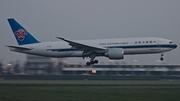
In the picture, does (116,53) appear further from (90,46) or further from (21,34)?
(21,34)

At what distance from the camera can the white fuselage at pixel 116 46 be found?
126 ft

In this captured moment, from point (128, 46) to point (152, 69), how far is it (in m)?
21.7

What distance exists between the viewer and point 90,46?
39125 mm

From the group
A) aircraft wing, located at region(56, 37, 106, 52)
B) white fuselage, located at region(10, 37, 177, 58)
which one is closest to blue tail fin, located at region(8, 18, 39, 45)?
white fuselage, located at region(10, 37, 177, 58)

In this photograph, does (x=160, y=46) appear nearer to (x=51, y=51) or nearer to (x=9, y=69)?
(x=51, y=51)

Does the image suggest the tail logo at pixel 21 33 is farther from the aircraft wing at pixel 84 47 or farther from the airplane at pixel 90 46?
the aircraft wing at pixel 84 47

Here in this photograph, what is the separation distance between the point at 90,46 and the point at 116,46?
10.9 ft

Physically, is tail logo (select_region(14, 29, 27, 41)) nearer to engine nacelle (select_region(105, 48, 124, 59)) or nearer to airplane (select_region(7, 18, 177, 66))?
airplane (select_region(7, 18, 177, 66))

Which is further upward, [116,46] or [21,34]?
[21,34]
